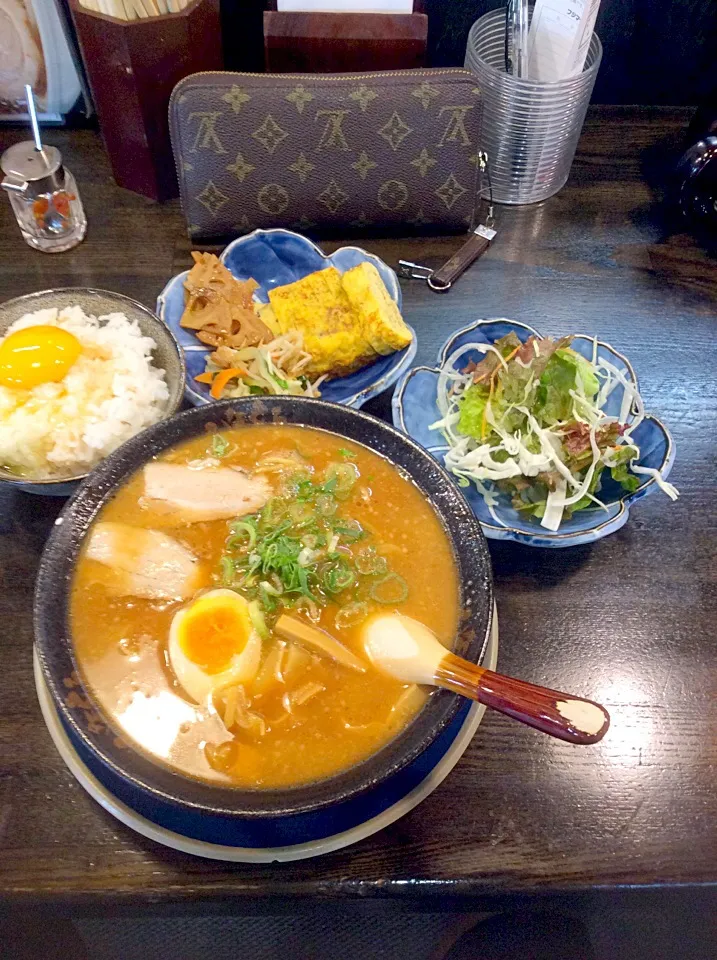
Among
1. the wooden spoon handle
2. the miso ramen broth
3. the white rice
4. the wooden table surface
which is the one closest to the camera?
the wooden spoon handle

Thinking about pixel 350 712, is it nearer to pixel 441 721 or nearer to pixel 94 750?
pixel 441 721

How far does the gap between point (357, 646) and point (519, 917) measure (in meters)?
1.14

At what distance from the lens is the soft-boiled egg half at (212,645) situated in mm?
1347

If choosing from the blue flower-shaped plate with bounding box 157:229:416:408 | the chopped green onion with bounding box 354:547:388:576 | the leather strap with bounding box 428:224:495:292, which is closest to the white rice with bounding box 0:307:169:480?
the blue flower-shaped plate with bounding box 157:229:416:408

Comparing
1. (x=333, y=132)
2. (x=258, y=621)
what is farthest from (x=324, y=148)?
(x=258, y=621)

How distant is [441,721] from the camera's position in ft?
3.98

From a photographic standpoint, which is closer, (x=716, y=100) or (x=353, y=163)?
(x=353, y=163)

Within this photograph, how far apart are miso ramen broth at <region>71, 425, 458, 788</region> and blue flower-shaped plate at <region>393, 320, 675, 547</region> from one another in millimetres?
314

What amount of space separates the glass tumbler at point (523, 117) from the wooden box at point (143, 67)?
2.90ft

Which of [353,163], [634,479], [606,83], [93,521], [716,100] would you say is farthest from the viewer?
[606,83]

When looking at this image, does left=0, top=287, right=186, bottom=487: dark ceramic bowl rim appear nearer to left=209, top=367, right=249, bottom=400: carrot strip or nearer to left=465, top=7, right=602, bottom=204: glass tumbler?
left=209, top=367, right=249, bottom=400: carrot strip

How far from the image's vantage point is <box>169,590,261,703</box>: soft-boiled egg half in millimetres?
1347

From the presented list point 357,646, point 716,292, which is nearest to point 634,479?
point 357,646

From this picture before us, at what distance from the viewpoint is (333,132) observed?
222 cm
